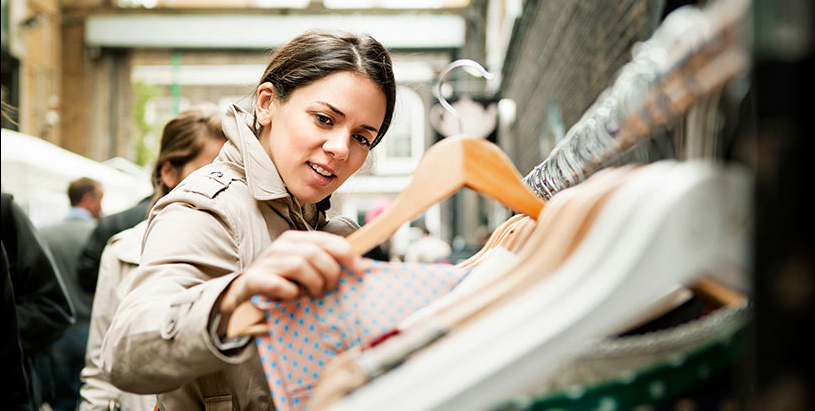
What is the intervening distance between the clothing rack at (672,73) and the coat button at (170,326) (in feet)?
1.88

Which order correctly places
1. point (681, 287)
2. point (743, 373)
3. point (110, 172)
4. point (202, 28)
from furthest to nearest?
1. point (202, 28)
2. point (110, 172)
3. point (681, 287)
4. point (743, 373)

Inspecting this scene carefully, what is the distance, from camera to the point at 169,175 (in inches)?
104

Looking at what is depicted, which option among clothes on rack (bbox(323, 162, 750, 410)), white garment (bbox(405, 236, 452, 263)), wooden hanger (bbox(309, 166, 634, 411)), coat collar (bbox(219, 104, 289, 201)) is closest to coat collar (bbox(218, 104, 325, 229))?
coat collar (bbox(219, 104, 289, 201))

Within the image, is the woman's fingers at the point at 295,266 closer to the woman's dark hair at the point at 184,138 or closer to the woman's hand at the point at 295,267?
the woman's hand at the point at 295,267

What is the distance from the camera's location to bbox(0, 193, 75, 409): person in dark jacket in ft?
8.00

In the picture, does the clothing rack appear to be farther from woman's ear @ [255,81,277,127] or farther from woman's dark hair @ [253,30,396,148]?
woman's ear @ [255,81,277,127]

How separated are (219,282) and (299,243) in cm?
14

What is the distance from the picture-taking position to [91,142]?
13344mm

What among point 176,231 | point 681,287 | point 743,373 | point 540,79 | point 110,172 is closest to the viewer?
point 743,373

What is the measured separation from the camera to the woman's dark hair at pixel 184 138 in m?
2.63

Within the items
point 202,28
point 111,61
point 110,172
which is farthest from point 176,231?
point 111,61

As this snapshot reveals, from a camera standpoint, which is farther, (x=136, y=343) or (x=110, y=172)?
(x=110, y=172)

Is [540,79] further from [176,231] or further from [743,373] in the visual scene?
[743,373]

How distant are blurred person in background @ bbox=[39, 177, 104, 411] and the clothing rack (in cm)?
386
